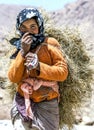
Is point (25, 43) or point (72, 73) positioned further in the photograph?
point (72, 73)

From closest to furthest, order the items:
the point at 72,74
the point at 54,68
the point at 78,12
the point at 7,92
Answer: the point at 54,68 < the point at 72,74 < the point at 7,92 < the point at 78,12

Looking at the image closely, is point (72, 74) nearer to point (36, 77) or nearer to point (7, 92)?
point (36, 77)

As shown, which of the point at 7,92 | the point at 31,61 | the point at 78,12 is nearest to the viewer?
the point at 31,61

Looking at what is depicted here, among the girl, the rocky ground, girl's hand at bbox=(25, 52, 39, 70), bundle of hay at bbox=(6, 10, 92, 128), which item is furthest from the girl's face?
the rocky ground

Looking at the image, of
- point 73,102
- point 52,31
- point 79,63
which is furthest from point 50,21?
point 73,102

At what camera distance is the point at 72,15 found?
11275 centimetres

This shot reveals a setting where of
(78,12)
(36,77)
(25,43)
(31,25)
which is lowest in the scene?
(36,77)

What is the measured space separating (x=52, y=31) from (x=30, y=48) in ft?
2.85

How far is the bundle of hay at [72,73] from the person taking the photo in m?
4.70

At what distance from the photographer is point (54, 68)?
13.0 ft

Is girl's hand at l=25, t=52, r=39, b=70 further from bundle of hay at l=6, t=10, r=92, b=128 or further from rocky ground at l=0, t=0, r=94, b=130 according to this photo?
rocky ground at l=0, t=0, r=94, b=130

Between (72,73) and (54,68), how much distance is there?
28.6 inches

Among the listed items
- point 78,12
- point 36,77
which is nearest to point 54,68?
point 36,77

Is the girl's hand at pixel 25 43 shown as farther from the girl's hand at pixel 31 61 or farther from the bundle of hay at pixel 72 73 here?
the bundle of hay at pixel 72 73
